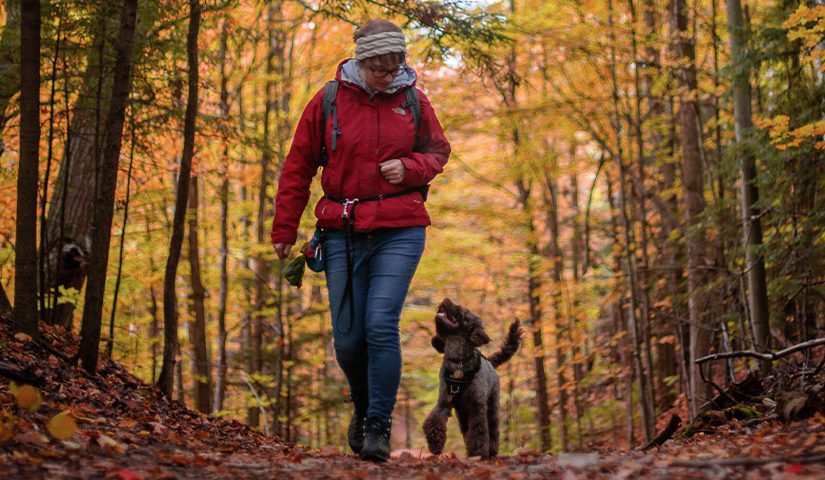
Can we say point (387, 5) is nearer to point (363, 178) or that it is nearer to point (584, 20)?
point (363, 178)

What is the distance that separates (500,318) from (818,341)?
18983 millimetres

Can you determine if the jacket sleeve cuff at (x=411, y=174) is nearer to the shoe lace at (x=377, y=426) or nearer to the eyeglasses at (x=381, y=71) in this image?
the eyeglasses at (x=381, y=71)

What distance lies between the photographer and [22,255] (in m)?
A: 4.82

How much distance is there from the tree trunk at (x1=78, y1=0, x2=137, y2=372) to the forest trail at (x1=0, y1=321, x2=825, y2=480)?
1.01 ft

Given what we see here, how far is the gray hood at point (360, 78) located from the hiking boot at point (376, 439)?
6.46ft

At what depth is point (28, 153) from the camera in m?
4.82

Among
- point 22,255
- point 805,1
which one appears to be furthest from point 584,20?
point 22,255

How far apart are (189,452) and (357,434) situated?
4.01 ft

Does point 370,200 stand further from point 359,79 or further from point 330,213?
point 359,79

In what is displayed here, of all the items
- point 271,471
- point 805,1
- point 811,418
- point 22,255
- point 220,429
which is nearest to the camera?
point 271,471

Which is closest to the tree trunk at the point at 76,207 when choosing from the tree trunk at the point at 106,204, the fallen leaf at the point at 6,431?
the tree trunk at the point at 106,204

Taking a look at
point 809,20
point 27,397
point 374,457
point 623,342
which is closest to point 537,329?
point 623,342

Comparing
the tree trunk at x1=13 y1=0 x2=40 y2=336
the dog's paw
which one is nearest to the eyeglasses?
the tree trunk at x1=13 y1=0 x2=40 y2=336

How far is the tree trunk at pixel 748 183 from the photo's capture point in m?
7.63
